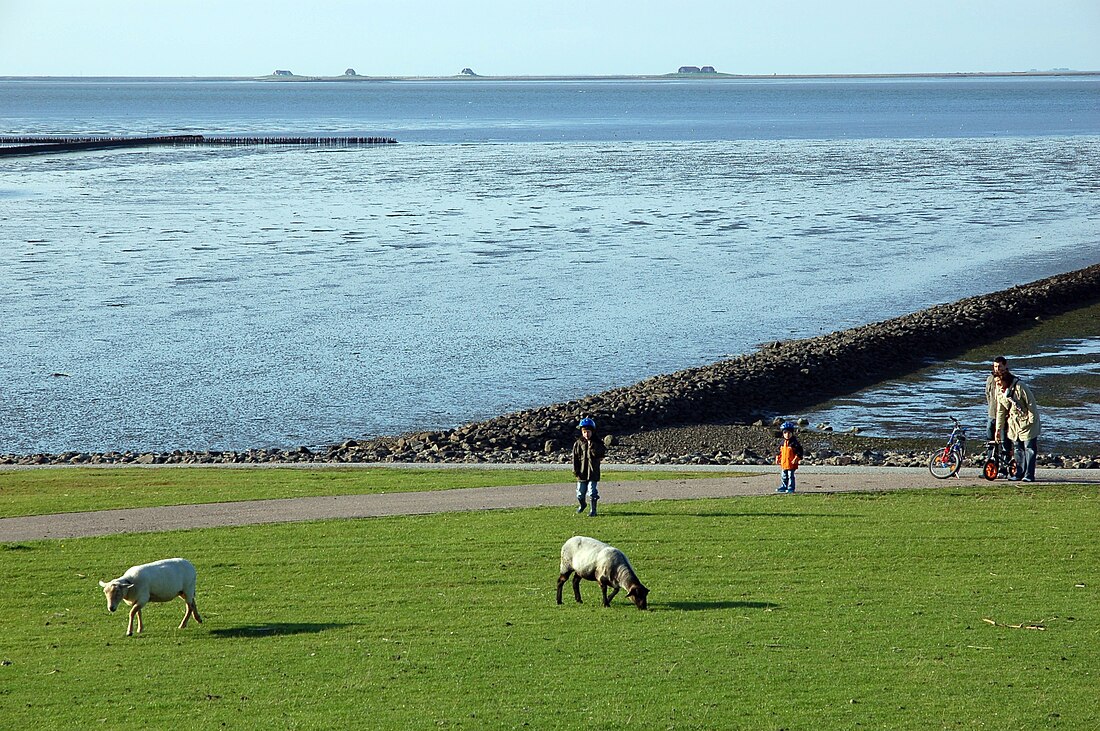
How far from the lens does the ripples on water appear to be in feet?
133

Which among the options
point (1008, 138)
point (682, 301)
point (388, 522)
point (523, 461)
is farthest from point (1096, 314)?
point (1008, 138)

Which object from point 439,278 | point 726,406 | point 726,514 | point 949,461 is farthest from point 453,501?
point 439,278

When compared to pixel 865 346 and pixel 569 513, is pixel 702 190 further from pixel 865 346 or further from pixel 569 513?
pixel 569 513

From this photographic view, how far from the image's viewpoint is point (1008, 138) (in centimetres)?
17788

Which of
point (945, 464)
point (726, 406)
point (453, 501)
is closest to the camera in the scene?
point (453, 501)

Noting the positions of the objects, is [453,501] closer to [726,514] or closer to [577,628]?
[726,514]

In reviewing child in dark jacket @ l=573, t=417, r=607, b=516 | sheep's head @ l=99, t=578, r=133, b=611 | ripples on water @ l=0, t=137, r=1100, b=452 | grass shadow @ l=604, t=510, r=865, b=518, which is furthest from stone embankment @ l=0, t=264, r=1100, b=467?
sheep's head @ l=99, t=578, r=133, b=611

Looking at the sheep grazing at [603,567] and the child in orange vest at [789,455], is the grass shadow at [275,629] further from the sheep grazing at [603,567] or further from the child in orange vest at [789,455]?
the child in orange vest at [789,455]

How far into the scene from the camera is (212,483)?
989 inches

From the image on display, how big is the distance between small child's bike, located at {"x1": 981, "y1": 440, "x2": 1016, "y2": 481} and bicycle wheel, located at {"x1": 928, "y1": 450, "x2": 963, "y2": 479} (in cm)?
61

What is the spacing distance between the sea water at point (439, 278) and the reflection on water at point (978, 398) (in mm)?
274

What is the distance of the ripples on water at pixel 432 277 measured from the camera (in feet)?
133

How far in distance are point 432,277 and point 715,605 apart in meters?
48.6

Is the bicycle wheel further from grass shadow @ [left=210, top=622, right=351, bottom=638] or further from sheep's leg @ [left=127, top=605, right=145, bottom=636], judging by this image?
sheep's leg @ [left=127, top=605, right=145, bottom=636]
